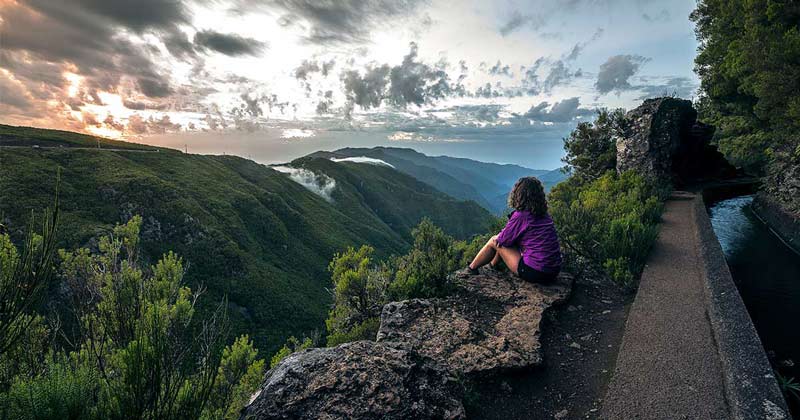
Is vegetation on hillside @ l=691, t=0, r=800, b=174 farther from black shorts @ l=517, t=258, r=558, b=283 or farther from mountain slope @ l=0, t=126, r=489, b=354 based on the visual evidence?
mountain slope @ l=0, t=126, r=489, b=354

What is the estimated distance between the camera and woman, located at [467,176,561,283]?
192 inches

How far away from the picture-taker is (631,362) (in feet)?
11.0

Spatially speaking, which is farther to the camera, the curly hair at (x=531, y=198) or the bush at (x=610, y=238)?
the bush at (x=610, y=238)

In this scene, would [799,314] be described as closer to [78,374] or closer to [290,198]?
[78,374]

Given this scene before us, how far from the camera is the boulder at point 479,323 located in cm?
344

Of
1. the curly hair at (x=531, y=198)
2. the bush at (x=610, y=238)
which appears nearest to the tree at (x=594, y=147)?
the bush at (x=610, y=238)

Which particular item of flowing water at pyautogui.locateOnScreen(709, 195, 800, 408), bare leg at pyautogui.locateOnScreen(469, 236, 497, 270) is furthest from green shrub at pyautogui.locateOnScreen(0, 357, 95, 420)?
flowing water at pyautogui.locateOnScreen(709, 195, 800, 408)

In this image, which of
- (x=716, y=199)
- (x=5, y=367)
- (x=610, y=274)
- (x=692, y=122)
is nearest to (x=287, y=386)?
(x=5, y=367)

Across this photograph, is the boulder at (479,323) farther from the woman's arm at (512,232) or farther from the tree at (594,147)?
the tree at (594,147)

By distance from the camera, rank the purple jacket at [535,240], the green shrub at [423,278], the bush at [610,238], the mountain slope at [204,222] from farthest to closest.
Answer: the mountain slope at [204,222] < the bush at [610,238] < the green shrub at [423,278] < the purple jacket at [535,240]

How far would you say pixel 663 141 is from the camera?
13.2 m

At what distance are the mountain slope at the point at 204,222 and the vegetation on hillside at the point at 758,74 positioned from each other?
53.6m

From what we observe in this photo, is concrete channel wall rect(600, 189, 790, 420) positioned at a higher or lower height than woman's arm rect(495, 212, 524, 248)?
lower

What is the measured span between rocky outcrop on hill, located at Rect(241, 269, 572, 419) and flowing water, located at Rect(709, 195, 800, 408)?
2.61 metres
